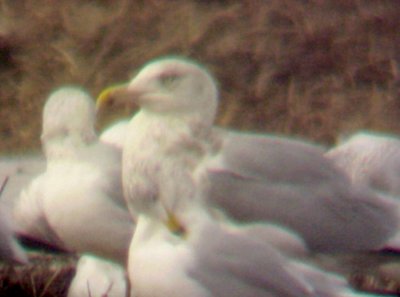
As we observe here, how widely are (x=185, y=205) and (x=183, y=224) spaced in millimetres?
68

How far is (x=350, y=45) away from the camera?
6.85 metres

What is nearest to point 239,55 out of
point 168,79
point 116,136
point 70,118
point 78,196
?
point 116,136

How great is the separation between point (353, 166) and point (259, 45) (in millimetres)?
1907

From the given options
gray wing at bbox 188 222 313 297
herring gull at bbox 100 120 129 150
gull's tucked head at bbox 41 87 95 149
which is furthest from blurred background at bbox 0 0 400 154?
gray wing at bbox 188 222 313 297

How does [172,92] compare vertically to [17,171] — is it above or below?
above

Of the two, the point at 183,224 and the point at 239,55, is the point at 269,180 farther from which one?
the point at 239,55

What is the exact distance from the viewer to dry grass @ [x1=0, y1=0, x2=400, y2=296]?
22.1 feet

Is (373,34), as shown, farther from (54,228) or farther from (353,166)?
(54,228)

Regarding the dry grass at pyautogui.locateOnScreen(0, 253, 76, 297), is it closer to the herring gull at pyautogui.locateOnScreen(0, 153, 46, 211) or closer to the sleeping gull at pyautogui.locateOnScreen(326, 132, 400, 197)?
the herring gull at pyautogui.locateOnScreen(0, 153, 46, 211)

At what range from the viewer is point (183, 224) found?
3.69m

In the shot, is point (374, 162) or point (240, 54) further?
point (240, 54)

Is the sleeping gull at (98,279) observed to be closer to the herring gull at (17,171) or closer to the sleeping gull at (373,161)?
the herring gull at (17,171)

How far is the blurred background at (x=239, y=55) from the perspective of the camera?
6719mm

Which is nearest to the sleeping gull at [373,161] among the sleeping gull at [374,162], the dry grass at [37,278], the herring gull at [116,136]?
the sleeping gull at [374,162]
